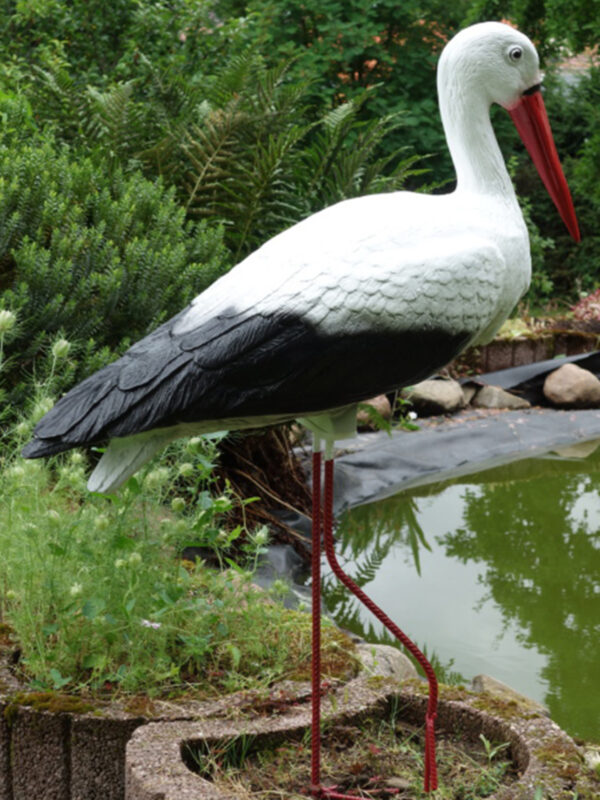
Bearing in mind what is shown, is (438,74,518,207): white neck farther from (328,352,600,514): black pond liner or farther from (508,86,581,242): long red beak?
(328,352,600,514): black pond liner

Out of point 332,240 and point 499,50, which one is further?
point 499,50

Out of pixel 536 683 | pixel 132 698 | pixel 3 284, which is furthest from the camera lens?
pixel 3 284

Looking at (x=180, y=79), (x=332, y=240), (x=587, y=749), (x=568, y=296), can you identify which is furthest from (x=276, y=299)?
(x=568, y=296)

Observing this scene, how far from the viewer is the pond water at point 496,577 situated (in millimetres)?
3709

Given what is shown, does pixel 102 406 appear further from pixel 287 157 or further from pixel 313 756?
pixel 287 157

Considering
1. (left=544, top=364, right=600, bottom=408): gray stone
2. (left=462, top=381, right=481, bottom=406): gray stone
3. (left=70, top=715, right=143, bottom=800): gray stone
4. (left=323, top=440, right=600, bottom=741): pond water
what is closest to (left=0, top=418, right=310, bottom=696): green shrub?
(left=70, top=715, right=143, bottom=800): gray stone

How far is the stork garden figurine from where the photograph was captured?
1.93m

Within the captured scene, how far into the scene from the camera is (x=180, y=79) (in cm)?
562

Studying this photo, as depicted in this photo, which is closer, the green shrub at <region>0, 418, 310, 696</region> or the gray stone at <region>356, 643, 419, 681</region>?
the green shrub at <region>0, 418, 310, 696</region>

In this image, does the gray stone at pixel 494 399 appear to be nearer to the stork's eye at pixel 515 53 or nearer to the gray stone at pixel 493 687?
the gray stone at pixel 493 687

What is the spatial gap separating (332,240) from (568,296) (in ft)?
37.3

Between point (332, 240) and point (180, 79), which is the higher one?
point (180, 79)

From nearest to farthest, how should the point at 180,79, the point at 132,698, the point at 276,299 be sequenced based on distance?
the point at 276,299 < the point at 132,698 < the point at 180,79

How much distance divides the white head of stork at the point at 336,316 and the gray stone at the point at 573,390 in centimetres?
614
